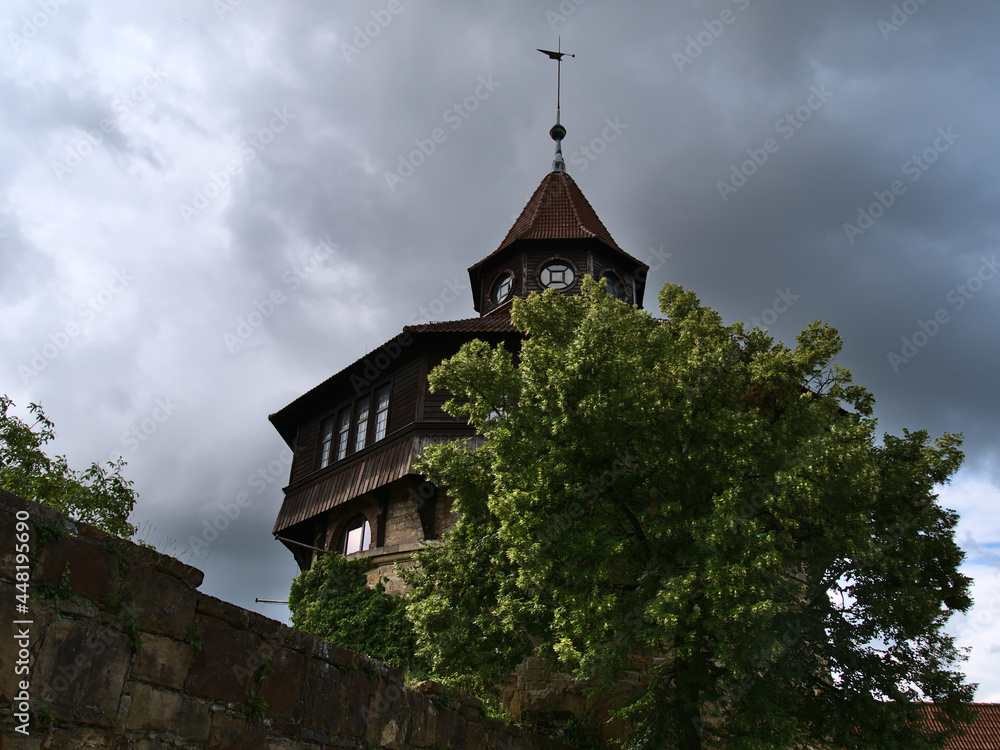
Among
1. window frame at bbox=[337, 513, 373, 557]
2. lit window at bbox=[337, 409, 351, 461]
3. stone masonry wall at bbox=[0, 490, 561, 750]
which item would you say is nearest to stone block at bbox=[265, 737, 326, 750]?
stone masonry wall at bbox=[0, 490, 561, 750]

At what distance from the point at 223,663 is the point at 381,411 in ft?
47.1

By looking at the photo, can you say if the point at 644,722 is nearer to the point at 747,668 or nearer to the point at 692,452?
the point at 747,668

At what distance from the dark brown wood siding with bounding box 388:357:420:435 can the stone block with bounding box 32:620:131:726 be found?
43.9ft

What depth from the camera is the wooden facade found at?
1716 centimetres

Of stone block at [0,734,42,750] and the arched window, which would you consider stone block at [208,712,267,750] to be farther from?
the arched window

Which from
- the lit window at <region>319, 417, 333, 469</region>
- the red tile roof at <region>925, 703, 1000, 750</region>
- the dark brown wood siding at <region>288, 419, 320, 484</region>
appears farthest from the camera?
the red tile roof at <region>925, 703, 1000, 750</region>

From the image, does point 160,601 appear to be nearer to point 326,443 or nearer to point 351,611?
point 351,611

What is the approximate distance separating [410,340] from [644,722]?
410 inches

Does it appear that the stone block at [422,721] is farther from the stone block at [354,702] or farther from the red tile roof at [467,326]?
the red tile roof at [467,326]

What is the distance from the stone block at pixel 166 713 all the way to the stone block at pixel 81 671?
13cm

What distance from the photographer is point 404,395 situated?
60.0ft

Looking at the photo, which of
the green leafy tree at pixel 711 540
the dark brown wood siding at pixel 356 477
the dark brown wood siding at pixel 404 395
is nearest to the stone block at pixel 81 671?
the green leafy tree at pixel 711 540

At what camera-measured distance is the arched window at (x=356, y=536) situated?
1845cm

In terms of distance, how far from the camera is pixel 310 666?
215 inches
